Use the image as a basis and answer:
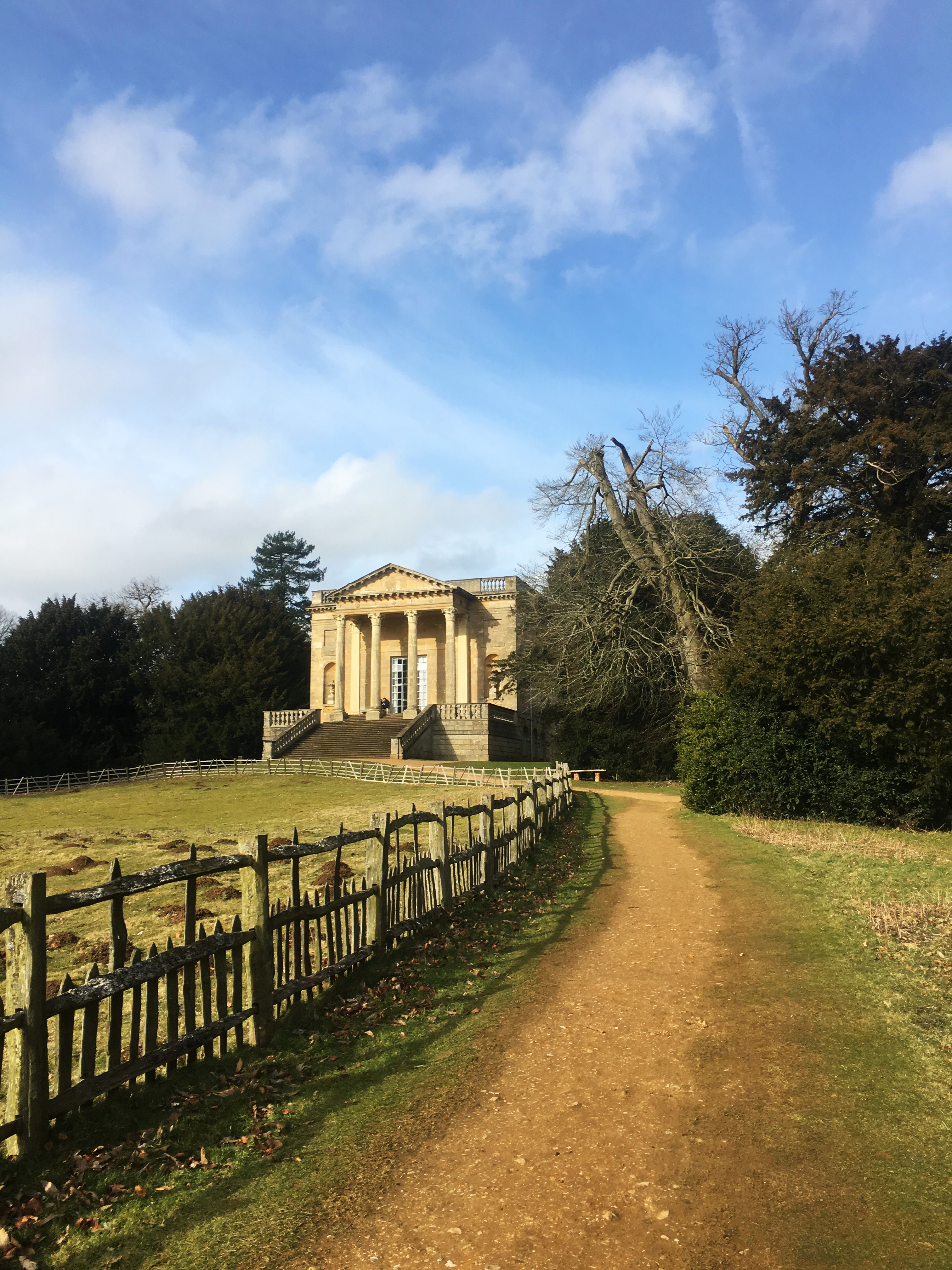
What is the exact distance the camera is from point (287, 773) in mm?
36562

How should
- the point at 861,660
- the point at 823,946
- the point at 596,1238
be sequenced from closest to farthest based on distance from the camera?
the point at 596,1238
the point at 823,946
the point at 861,660

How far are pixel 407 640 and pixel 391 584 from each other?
175 inches

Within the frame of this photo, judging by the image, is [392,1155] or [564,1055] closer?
[392,1155]

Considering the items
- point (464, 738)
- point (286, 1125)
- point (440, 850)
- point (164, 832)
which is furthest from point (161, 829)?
point (464, 738)

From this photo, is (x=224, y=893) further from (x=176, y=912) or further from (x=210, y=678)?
(x=210, y=678)

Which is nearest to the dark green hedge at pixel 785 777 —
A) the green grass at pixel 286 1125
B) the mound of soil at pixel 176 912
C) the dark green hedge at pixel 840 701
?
the dark green hedge at pixel 840 701

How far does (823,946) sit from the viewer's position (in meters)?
8.55

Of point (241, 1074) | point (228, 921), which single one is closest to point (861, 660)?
point (228, 921)

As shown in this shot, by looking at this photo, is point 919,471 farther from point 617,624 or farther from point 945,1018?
point 945,1018

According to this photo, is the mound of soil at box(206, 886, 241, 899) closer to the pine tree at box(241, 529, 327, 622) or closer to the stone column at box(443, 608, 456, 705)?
the stone column at box(443, 608, 456, 705)

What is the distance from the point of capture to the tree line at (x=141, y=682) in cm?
4931

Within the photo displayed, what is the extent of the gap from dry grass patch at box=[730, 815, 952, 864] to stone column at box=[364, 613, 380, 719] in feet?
107

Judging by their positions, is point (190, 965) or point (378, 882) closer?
point (190, 965)

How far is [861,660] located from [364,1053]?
15681 mm
